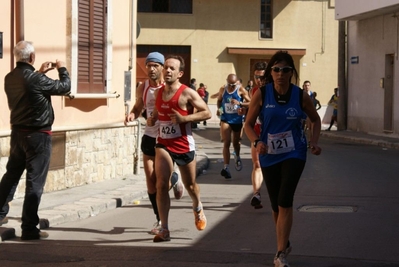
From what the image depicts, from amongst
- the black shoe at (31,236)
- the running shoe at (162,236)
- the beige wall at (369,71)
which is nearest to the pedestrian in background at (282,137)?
the running shoe at (162,236)

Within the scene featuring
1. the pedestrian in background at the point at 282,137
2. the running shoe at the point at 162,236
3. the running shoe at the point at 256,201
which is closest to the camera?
the pedestrian in background at the point at 282,137

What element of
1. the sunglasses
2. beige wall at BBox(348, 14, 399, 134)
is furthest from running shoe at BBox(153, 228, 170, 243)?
beige wall at BBox(348, 14, 399, 134)

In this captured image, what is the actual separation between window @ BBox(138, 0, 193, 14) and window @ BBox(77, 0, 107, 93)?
27.1 meters

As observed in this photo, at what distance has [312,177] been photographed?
1584 centimetres

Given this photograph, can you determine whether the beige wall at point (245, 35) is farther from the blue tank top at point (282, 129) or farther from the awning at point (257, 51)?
the blue tank top at point (282, 129)

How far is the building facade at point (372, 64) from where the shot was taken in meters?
29.3

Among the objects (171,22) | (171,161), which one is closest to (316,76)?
(171,22)

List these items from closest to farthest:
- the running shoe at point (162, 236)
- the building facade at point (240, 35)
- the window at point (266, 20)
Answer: the running shoe at point (162, 236), the building facade at point (240, 35), the window at point (266, 20)

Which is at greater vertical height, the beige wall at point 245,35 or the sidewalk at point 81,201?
the beige wall at point 245,35

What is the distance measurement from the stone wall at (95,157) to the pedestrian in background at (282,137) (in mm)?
4946

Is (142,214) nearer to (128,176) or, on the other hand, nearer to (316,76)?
(128,176)

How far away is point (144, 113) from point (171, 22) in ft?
104

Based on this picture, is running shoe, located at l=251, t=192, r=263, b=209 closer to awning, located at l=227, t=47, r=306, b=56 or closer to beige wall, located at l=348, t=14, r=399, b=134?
beige wall, located at l=348, t=14, r=399, b=134

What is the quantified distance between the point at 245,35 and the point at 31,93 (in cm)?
3314
